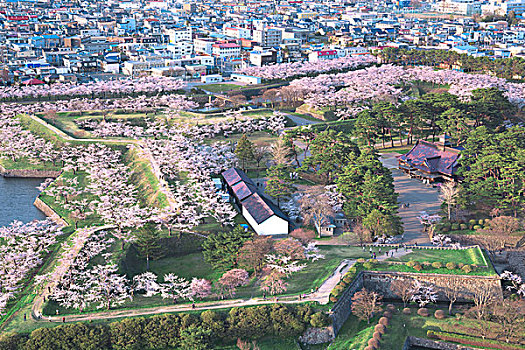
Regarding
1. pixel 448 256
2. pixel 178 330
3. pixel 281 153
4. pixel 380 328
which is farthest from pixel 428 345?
pixel 281 153

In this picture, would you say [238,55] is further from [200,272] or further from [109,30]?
[200,272]

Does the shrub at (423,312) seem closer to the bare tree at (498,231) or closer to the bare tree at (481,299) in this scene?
the bare tree at (481,299)

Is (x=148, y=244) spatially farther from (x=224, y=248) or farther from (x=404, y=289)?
(x=404, y=289)

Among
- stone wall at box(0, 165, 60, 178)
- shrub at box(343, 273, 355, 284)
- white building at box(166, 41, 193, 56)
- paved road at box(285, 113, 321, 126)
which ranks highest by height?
white building at box(166, 41, 193, 56)

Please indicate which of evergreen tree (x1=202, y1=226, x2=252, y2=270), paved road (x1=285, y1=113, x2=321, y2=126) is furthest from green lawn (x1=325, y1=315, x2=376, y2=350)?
paved road (x1=285, y1=113, x2=321, y2=126)

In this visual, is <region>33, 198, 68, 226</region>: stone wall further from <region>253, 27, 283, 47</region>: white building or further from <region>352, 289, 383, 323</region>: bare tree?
<region>253, 27, 283, 47</region>: white building

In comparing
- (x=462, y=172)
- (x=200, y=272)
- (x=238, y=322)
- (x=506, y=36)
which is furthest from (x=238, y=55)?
(x=238, y=322)
